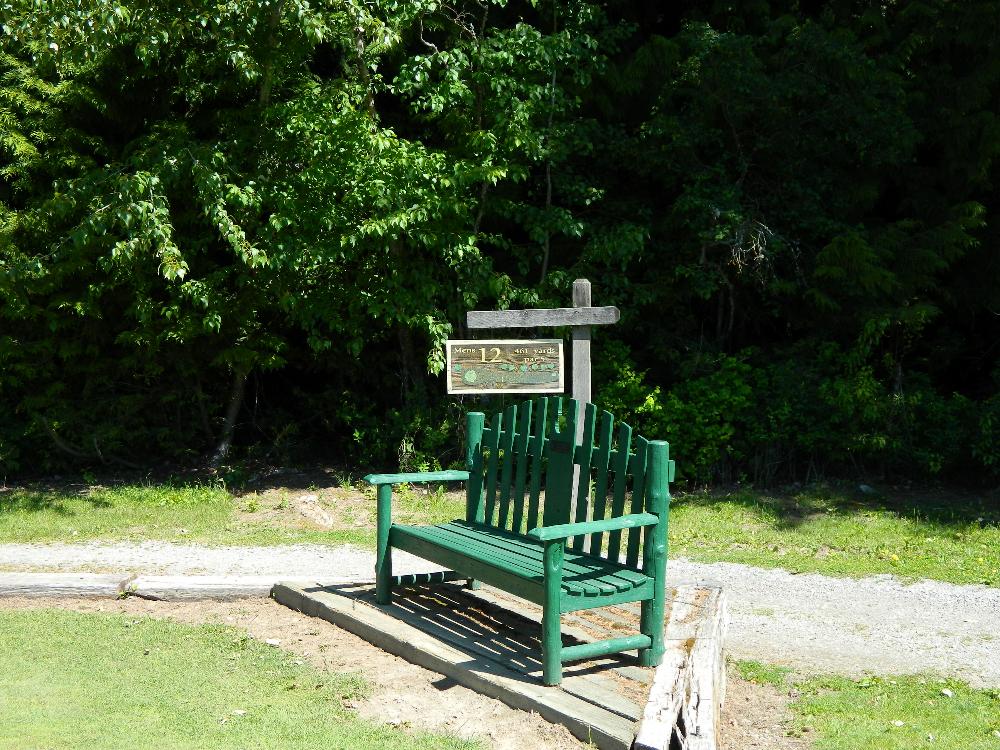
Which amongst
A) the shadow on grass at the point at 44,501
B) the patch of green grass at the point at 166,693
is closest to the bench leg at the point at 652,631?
the patch of green grass at the point at 166,693

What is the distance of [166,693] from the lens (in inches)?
189

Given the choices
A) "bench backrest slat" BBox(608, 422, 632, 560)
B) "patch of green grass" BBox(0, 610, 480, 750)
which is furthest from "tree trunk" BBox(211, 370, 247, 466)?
"bench backrest slat" BBox(608, 422, 632, 560)

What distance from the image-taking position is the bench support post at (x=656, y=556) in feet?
15.9

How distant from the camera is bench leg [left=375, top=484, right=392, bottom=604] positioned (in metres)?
5.94

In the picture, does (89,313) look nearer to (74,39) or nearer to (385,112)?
(74,39)

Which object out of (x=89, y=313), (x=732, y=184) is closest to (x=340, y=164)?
(x=89, y=313)

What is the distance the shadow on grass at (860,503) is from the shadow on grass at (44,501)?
6.14 meters

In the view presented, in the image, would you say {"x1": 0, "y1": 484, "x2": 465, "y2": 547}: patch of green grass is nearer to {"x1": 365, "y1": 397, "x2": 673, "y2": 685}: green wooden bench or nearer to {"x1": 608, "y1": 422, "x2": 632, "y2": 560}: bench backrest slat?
{"x1": 365, "y1": 397, "x2": 673, "y2": 685}: green wooden bench

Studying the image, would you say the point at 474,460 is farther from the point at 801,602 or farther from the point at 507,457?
the point at 801,602

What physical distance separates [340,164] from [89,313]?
3.67 meters

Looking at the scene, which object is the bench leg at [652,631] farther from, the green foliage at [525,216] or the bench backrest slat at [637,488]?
the green foliage at [525,216]

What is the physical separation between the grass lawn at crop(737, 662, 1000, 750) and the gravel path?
0.78 feet

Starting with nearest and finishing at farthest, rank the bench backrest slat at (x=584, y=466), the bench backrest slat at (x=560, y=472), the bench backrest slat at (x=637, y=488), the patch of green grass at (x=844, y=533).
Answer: the bench backrest slat at (x=637, y=488)
the bench backrest slat at (x=584, y=466)
the bench backrest slat at (x=560, y=472)
the patch of green grass at (x=844, y=533)

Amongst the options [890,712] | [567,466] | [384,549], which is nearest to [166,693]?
[384,549]
